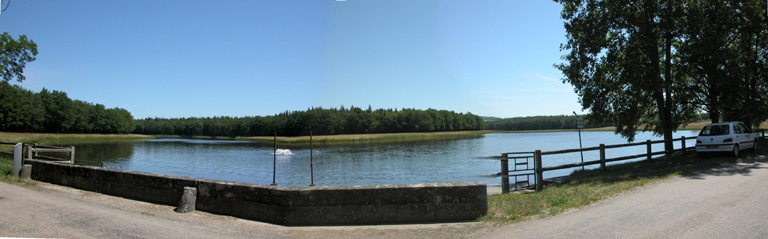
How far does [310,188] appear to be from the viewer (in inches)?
266

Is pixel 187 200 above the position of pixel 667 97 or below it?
below

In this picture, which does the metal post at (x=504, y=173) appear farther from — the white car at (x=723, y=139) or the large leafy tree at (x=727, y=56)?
the large leafy tree at (x=727, y=56)

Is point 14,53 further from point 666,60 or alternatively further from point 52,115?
point 52,115

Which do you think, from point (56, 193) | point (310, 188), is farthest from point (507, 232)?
point (56, 193)

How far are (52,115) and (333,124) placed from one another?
273 ft

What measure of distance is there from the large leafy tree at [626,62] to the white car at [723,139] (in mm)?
2429

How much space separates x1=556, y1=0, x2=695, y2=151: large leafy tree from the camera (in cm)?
1792

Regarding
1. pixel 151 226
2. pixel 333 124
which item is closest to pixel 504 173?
pixel 151 226

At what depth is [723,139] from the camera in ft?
51.8

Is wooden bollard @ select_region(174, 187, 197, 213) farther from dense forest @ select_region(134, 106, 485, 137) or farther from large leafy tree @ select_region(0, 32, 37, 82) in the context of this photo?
dense forest @ select_region(134, 106, 485, 137)


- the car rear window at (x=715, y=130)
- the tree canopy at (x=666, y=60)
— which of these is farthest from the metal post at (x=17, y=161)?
the car rear window at (x=715, y=130)

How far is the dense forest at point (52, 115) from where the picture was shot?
95.4m

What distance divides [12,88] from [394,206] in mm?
130608

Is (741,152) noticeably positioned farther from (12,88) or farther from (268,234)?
(12,88)
